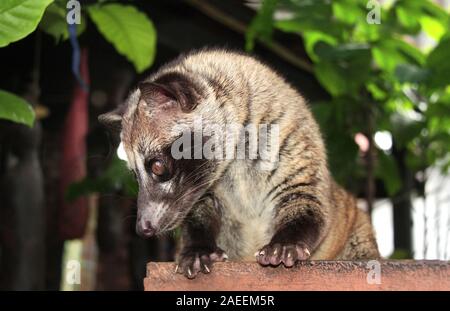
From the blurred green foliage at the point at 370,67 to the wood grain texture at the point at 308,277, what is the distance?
1779mm

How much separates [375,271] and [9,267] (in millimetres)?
2857

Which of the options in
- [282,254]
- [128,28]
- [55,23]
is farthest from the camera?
[128,28]

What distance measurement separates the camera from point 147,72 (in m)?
6.12

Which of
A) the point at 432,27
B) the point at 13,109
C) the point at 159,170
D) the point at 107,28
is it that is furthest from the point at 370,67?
the point at 13,109

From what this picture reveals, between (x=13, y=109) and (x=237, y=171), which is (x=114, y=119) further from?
(x=237, y=171)

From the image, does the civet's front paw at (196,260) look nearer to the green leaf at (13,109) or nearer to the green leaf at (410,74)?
the green leaf at (13,109)

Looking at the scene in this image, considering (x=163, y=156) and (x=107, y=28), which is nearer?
(x=163, y=156)

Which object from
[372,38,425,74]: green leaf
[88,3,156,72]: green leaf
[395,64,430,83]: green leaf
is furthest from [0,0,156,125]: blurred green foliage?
[372,38,425,74]: green leaf

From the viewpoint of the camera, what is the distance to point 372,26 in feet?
16.3

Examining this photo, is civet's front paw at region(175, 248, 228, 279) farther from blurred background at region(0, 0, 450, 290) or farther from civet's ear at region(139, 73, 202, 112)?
blurred background at region(0, 0, 450, 290)

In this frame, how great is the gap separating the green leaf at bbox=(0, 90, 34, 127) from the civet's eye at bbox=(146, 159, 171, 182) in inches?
22.9

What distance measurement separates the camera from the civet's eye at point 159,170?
3051 millimetres

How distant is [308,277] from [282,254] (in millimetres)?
162
